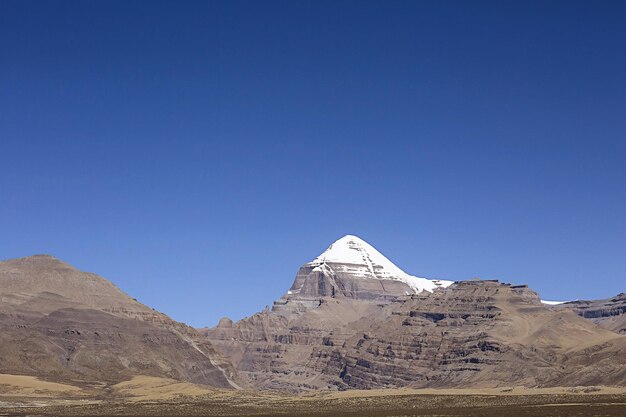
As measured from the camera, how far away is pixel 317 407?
165 m

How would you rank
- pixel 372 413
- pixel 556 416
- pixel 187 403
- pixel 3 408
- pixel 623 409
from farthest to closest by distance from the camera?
pixel 187 403 < pixel 3 408 < pixel 372 413 < pixel 623 409 < pixel 556 416

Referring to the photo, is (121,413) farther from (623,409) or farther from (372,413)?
(623,409)

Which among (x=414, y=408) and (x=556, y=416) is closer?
(x=556, y=416)

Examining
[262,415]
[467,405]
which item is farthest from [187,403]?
[467,405]

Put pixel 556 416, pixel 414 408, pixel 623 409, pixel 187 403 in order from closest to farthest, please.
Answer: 1. pixel 556 416
2. pixel 623 409
3. pixel 414 408
4. pixel 187 403

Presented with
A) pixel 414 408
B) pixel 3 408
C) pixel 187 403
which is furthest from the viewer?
pixel 187 403

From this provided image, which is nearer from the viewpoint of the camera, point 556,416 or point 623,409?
point 556,416

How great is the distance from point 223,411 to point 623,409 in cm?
5981

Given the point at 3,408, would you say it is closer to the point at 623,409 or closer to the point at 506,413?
the point at 506,413

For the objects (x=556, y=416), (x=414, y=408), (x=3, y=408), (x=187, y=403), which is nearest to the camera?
(x=556, y=416)

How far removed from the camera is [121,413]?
5807 inches

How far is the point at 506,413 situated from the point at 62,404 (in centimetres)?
8767

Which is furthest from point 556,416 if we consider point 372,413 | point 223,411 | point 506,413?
point 223,411

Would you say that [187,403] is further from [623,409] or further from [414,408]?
[623,409]
